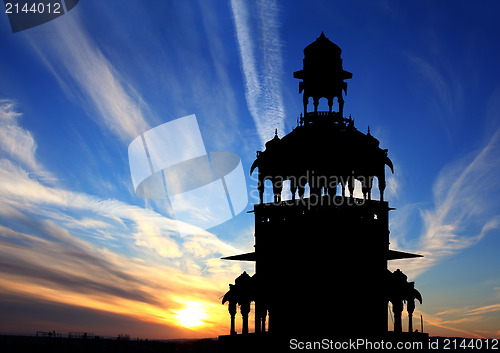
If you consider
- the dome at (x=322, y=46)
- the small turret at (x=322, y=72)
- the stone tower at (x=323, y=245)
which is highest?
the dome at (x=322, y=46)

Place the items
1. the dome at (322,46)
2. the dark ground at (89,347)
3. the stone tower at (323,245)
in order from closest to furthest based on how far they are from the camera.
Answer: the stone tower at (323,245), the dome at (322,46), the dark ground at (89,347)

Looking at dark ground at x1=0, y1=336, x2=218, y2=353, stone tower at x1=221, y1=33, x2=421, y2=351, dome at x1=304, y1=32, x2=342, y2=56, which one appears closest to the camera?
stone tower at x1=221, y1=33, x2=421, y2=351

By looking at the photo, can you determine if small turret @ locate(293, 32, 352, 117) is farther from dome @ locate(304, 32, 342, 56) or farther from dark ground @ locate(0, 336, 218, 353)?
dark ground @ locate(0, 336, 218, 353)

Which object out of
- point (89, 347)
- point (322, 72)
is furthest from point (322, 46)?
point (89, 347)

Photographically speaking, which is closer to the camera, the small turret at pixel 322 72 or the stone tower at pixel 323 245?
the stone tower at pixel 323 245

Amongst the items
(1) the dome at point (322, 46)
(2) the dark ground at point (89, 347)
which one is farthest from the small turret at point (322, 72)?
(2) the dark ground at point (89, 347)

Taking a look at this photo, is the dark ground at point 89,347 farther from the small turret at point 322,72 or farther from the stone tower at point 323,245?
the small turret at point 322,72

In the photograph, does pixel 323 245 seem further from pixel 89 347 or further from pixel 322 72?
pixel 89 347

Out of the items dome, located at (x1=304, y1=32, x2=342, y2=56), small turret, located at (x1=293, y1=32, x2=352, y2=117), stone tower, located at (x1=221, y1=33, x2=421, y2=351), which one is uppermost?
dome, located at (x1=304, y1=32, x2=342, y2=56)

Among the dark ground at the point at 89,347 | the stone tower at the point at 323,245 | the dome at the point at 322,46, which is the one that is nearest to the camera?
the stone tower at the point at 323,245

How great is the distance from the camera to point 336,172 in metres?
35.8

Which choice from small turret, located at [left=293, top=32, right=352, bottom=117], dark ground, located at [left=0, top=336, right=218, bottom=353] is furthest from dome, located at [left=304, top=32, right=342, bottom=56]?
dark ground, located at [left=0, top=336, right=218, bottom=353]

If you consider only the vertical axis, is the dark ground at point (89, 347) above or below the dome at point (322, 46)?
below

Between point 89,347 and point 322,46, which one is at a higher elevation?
point 322,46
